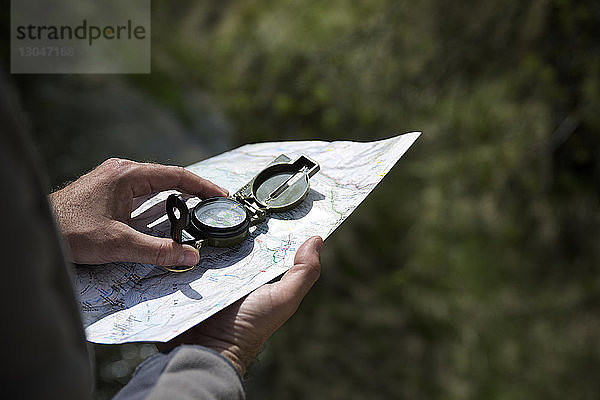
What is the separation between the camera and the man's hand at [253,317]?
1.03 metres

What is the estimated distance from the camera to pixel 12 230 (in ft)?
1.19

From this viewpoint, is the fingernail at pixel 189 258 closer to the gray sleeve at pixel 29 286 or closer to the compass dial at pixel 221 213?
the compass dial at pixel 221 213

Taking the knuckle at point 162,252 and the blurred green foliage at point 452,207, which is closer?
the knuckle at point 162,252

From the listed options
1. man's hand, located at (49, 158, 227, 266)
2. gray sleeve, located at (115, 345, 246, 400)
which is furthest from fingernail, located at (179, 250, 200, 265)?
gray sleeve, located at (115, 345, 246, 400)

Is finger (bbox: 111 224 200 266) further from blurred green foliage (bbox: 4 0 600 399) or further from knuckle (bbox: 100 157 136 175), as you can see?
blurred green foliage (bbox: 4 0 600 399)

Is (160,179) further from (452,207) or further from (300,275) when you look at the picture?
(452,207)

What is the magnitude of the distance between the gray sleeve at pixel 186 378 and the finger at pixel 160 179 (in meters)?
0.40

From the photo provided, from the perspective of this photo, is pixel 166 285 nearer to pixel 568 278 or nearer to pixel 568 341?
pixel 568 341

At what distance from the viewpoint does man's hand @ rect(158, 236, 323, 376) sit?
3.37 ft

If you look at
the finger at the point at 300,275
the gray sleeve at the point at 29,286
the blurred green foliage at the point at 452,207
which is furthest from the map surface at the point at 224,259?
the blurred green foliage at the point at 452,207

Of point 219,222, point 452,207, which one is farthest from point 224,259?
point 452,207

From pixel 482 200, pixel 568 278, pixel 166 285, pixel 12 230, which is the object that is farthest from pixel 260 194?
pixel 568 278

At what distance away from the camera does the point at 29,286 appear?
1.23 ft

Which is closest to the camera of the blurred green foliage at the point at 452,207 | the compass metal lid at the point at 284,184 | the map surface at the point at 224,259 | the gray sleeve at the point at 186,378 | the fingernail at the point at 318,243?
the gray sleeve at the point at 186,378
